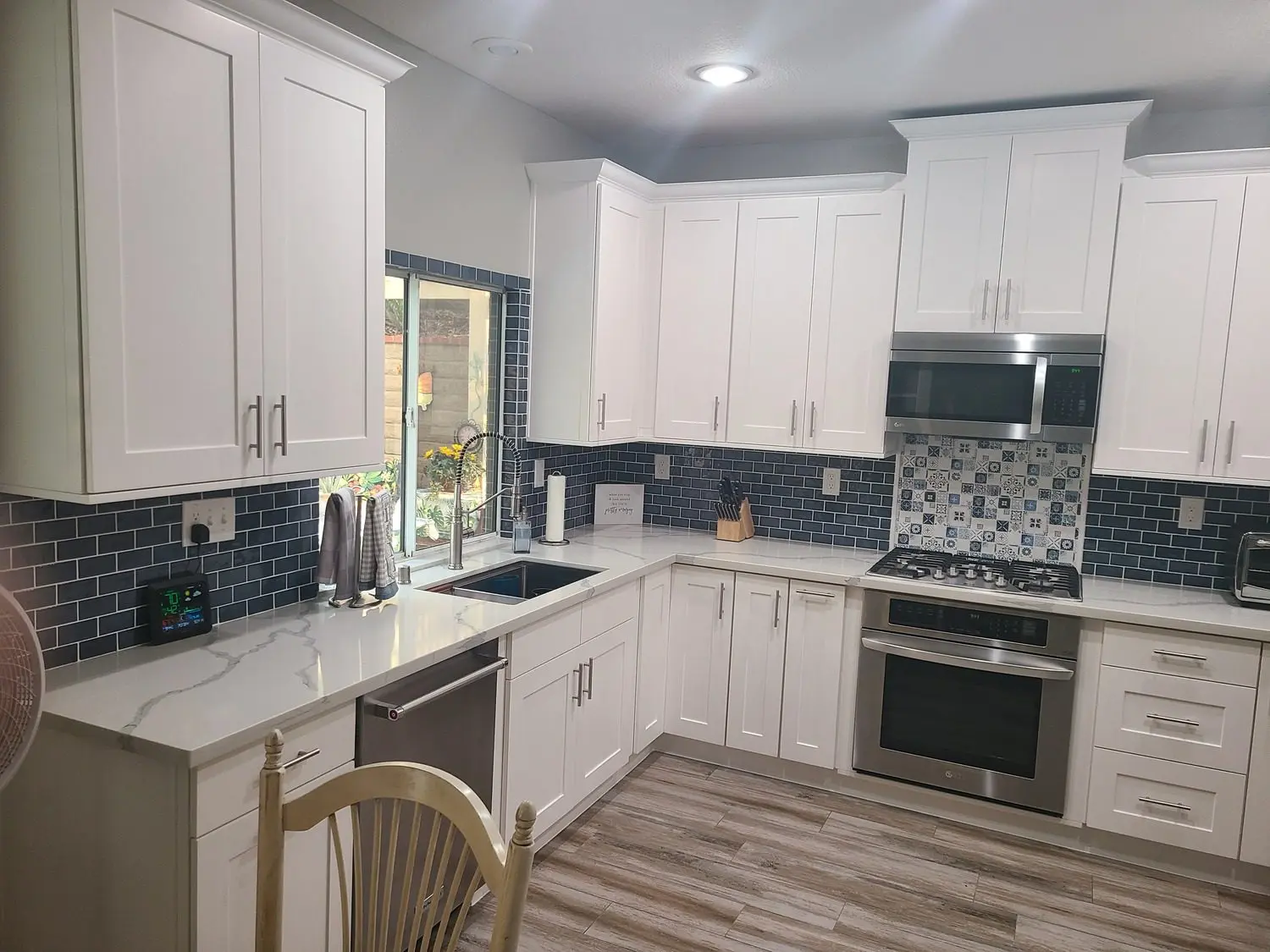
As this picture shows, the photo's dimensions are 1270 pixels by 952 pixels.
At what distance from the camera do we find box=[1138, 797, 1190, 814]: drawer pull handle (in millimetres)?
3090

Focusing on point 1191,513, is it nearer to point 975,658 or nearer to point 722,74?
point 975,658

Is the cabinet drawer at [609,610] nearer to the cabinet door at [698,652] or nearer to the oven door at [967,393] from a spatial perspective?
the cabinet door at [698,652]

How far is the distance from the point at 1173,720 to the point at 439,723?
2383mm

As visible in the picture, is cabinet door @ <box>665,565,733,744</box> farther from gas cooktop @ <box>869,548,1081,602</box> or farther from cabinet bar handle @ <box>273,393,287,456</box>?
cabinet bar handle @ <box>273,393,287,456</box>

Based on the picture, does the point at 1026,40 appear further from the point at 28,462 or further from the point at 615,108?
the point at 28,462

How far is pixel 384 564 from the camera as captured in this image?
8.87 ft

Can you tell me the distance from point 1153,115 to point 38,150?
3.54 meters

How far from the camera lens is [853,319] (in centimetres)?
365

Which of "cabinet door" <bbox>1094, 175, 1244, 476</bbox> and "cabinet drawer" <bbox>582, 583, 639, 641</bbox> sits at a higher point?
"cabinet door" <bbox>1094, 175, 1244, 476</bbox>

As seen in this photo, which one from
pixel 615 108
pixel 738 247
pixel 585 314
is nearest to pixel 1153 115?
pixel 738 247

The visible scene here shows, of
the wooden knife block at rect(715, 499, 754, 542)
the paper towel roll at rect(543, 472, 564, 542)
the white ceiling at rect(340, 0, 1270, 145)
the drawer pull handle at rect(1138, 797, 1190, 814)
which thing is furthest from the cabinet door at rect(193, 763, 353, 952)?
the drawer pull handle at rect(1138, 797, 1190, 814)

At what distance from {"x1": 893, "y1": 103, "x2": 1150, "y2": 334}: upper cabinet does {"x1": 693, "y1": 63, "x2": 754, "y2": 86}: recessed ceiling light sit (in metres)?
0.67

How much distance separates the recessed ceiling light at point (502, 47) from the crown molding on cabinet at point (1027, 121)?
1.37 meters

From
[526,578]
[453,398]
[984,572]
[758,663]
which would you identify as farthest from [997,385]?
[453,398]
